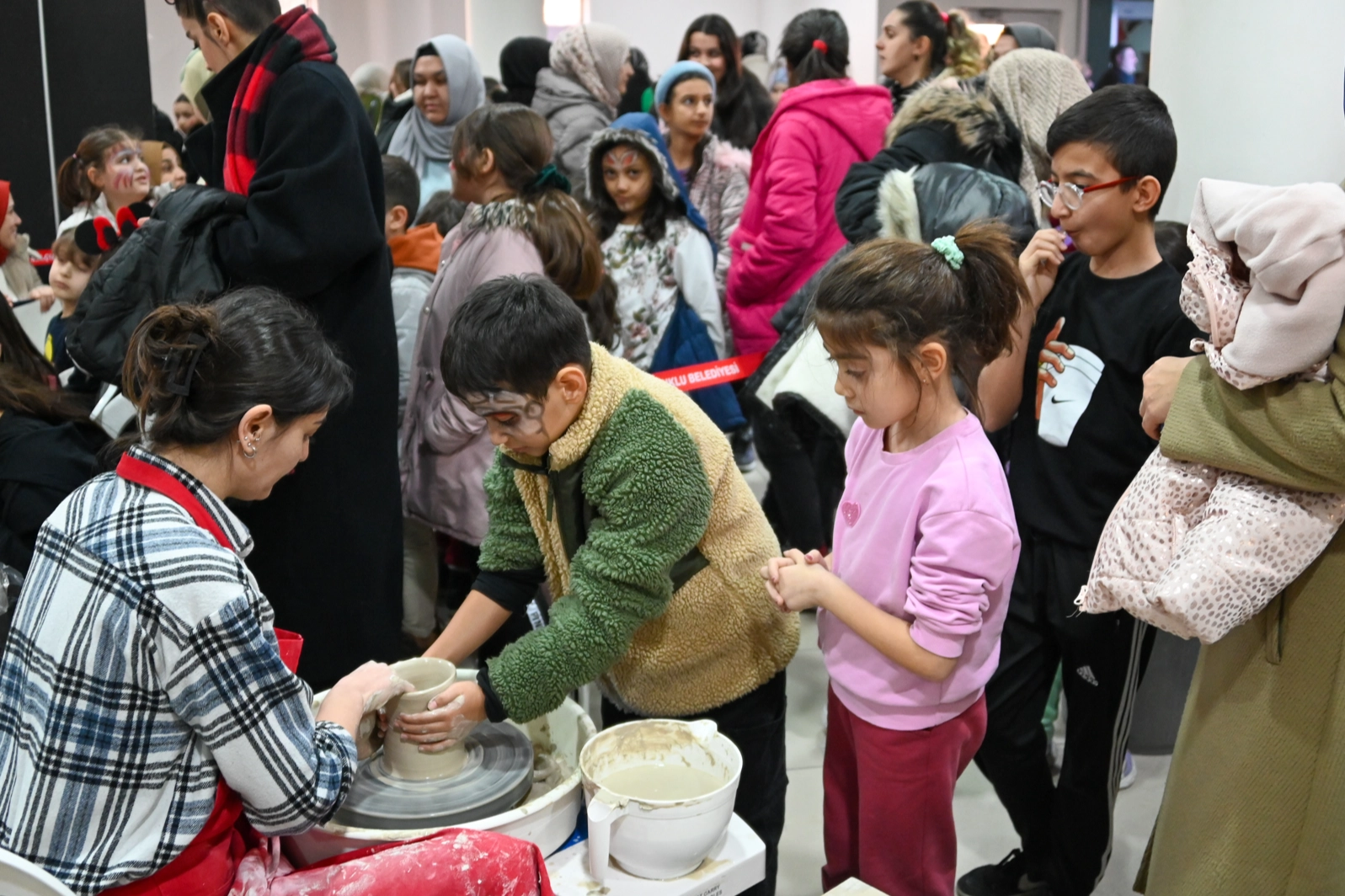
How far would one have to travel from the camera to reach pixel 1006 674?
7.25 feet

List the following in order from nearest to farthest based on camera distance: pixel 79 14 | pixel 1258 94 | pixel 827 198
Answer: pixel 1258 94, pixel 827 198, pixel 79 14

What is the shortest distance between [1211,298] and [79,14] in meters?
5.02

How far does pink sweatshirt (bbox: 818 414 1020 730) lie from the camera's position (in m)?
1.65

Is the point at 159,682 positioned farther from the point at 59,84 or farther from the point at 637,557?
the point at 59,84

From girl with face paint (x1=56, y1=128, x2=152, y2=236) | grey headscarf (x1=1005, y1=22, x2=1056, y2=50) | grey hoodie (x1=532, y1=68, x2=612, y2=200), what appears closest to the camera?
girl with face paint (x1=56, y1=128, x2=152, y2=236)

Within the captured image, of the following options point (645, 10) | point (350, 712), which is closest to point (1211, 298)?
point (350, 712)

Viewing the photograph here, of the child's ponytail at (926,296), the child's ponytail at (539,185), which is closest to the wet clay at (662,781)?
the child's ponytail at (926,296)

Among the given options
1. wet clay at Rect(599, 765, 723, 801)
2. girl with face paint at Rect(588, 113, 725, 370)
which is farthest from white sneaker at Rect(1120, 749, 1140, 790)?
girl with face paint at Rect(588, 113, 725, 370)

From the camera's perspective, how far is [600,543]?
1.68 m

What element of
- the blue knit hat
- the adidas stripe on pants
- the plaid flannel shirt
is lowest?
the adidas stripe on pants

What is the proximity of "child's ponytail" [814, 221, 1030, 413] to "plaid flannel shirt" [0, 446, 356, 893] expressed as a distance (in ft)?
3.05

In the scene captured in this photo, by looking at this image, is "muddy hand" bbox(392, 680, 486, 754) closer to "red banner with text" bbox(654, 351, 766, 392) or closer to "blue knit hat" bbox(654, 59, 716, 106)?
"red banner with text" bbox(654, 351, 766, 392)

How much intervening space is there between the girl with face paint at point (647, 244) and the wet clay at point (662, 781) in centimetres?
224

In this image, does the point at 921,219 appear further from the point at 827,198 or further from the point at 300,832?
the point at 300,832
